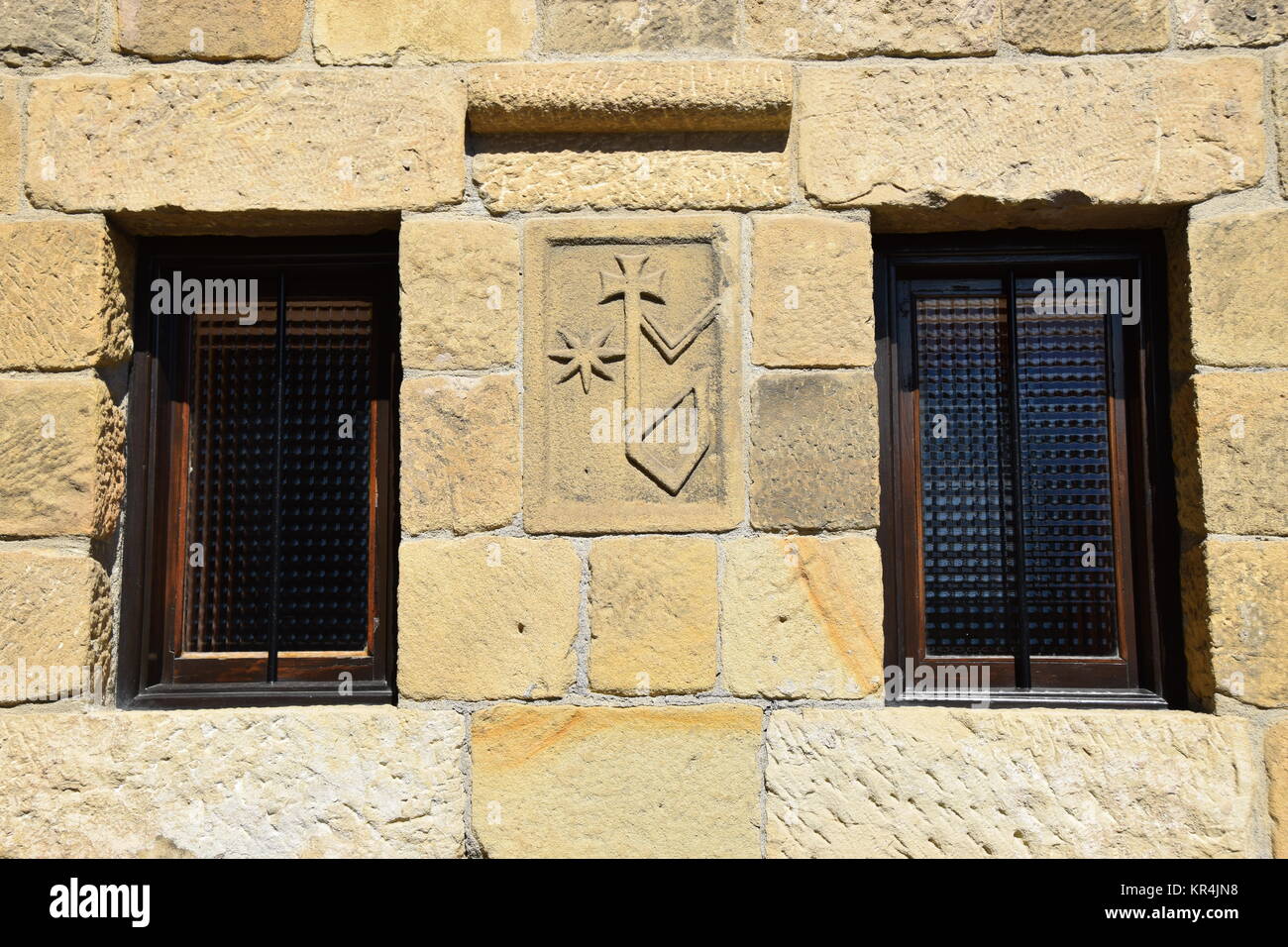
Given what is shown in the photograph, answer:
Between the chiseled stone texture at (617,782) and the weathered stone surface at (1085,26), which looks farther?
the weathered stone surface at (1085,26)

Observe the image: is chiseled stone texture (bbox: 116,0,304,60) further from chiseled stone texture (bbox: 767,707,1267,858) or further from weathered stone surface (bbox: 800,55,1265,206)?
chiseled stone texture (bbox: 767,707,1267,858)

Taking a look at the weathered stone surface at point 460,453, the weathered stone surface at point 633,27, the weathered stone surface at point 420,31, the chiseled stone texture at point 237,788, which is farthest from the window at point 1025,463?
the chiseled stone texture at point 237,788

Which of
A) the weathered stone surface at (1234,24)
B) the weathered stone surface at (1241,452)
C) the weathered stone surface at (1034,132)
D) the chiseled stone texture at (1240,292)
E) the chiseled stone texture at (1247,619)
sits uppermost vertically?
the weathered stone surface at (1234,24)

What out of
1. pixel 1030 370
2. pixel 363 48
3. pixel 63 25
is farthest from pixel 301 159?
pixel 1030 370

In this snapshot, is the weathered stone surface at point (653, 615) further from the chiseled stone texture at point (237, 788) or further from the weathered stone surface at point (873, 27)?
the weathered stone surface at point (873, 27)

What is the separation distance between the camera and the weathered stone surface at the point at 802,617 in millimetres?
2281

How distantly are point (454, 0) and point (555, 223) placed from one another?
64cm

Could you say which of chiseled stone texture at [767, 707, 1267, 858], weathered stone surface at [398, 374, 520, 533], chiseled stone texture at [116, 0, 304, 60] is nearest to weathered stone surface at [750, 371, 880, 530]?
chiseled stone texture at [767, 707, 1267, 858]

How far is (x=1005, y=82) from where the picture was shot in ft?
7.81

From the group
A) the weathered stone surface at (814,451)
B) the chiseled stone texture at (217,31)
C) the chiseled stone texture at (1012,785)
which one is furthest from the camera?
the chiseled stone texture at (217,31)

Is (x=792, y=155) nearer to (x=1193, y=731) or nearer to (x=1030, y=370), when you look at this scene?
(x=1030, y=370)

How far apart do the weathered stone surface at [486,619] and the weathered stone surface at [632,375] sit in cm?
12

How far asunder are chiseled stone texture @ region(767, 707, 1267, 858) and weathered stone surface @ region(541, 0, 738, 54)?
1707 millimetres
